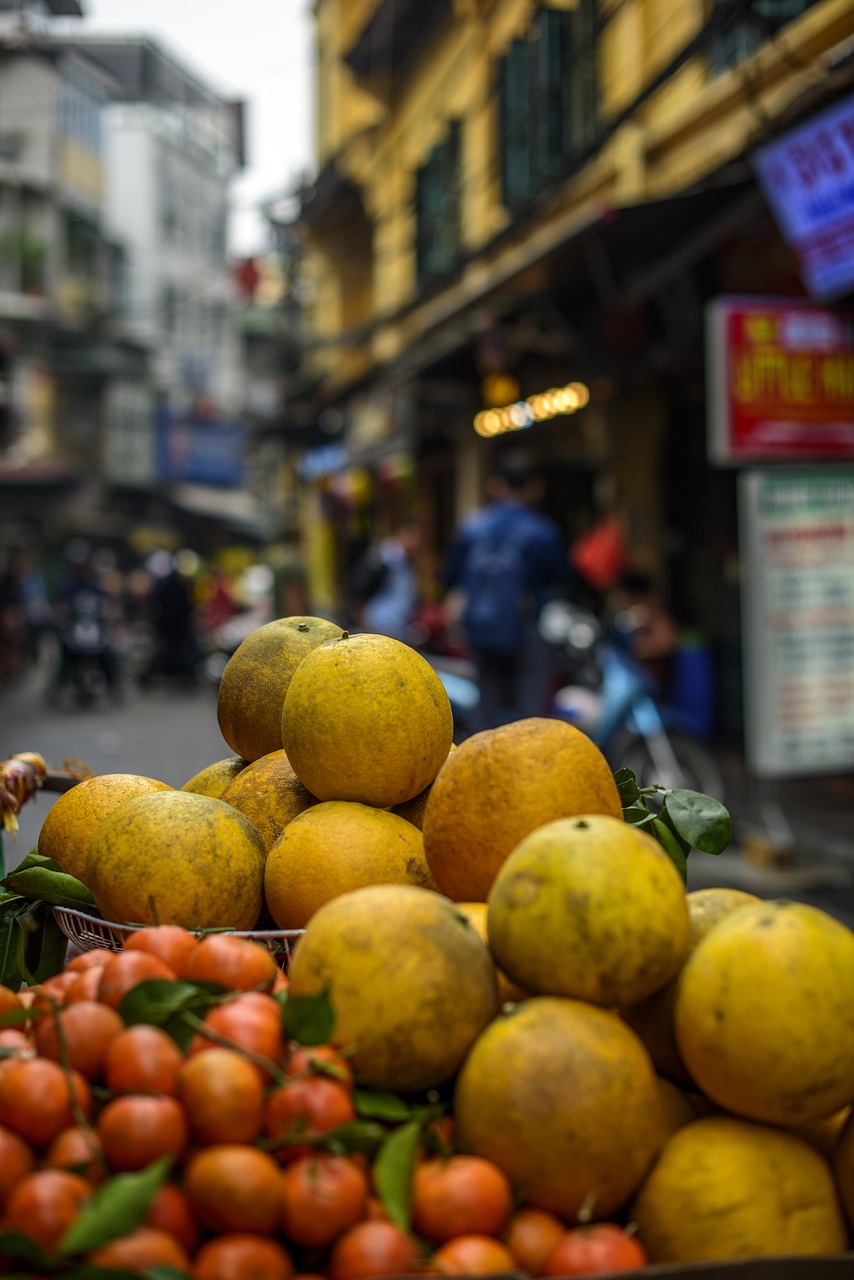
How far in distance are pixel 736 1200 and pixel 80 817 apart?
3.97ft

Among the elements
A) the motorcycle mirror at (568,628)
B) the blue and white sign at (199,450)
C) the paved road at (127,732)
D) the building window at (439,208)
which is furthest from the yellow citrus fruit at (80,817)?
the blue and white sign at (199,450)

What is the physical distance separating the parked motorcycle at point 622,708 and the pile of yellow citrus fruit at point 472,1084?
465cm

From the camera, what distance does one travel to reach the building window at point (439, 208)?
14930 mm

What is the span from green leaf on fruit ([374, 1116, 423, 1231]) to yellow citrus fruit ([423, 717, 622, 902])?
480 mm

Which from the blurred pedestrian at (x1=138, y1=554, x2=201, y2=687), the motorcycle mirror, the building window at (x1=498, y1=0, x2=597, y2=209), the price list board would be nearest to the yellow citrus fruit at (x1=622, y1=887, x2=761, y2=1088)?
the price list board

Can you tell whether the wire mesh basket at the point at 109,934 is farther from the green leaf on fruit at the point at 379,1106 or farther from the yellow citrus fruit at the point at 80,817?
the green leaf on fruit at the point at 379,1106

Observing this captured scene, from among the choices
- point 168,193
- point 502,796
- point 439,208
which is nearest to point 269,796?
point 502,796

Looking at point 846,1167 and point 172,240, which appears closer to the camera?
point 846,1167

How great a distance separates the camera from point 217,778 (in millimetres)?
2238

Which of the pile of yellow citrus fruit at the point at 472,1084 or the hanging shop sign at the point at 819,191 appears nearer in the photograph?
the pile of yellow citrus fruit at the point at 472,1084

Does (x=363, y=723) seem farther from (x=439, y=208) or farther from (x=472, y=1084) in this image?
(x=439, y=208)

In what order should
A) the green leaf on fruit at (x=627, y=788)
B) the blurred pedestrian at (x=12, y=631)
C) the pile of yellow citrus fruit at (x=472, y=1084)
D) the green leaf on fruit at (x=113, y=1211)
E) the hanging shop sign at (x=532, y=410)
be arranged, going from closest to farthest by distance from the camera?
the green leaf on fruit at (x=113, y=1211) < the pile of yellow citrus fruit at (x=472, y=1084) < the green leaf on fruit at (x=627, y=788) < the hanging shop sign at (x=532, y=410) < the blurred pedestrian at (x=12, y=631)

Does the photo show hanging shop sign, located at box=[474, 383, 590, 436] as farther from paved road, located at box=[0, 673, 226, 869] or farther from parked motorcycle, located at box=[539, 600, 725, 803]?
paved road, located at box=[0, 673, 226, 869]

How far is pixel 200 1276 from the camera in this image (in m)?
1.12
